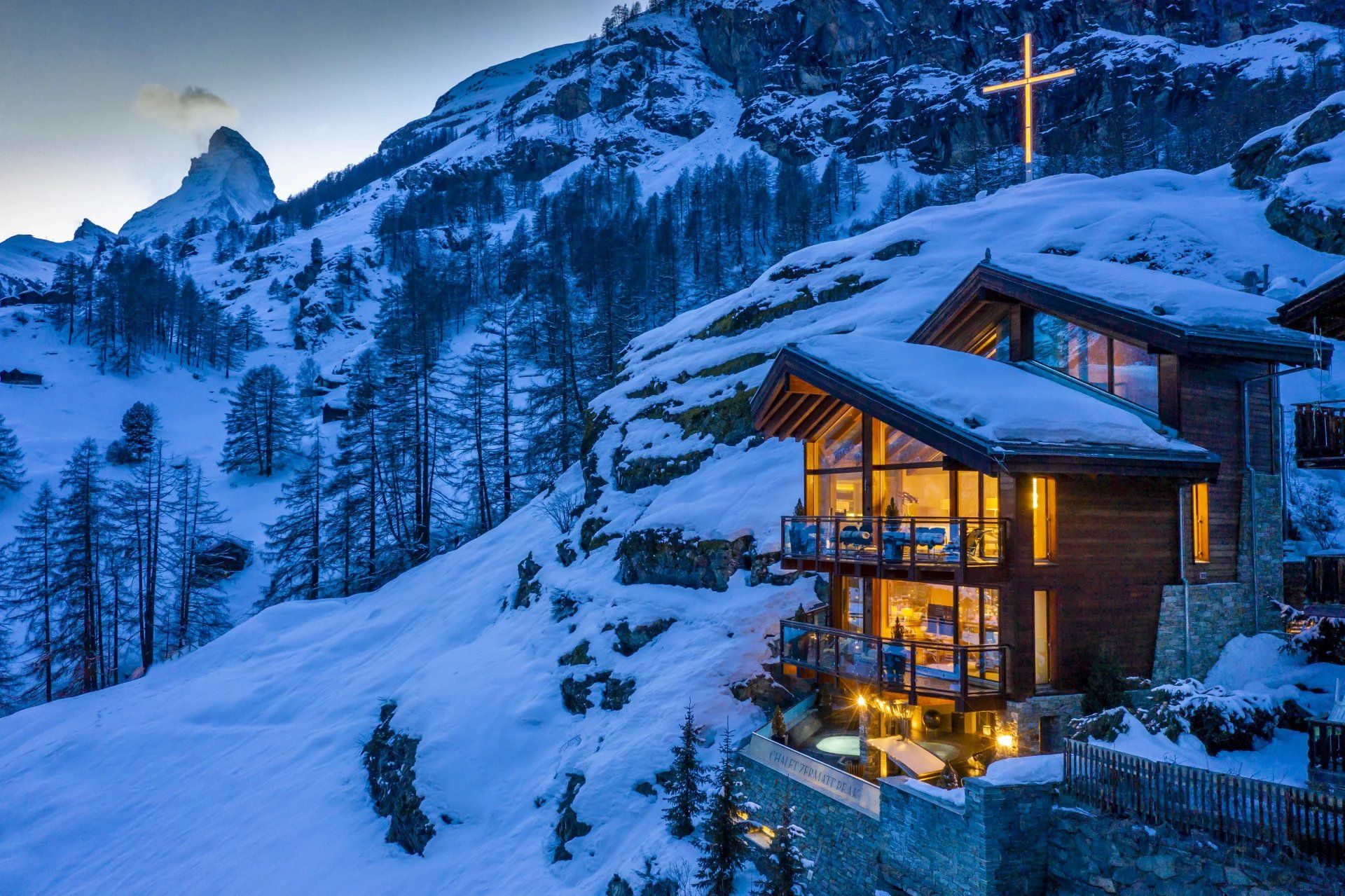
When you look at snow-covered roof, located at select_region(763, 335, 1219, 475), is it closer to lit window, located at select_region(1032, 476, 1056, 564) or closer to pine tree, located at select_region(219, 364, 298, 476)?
lit window, located at select_region(1032, 476, 1056, 564)

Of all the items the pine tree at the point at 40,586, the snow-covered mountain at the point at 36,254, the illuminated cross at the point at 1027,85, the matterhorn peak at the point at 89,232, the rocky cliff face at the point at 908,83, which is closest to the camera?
the illuminated cross at the point at 1027,85

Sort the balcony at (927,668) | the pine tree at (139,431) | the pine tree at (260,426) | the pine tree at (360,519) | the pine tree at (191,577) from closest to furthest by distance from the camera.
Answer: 1. the balcony at (927,668)
2. the pine tree at (360,519)
3. the pine tree at (191,577)
4. the pine tree at (260,426)
5. the pine tree at (139,431)

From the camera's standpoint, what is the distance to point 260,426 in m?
59.2

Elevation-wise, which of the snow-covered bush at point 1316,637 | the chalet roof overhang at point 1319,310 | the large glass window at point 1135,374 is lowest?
the snow-covered bush at point 1316,637

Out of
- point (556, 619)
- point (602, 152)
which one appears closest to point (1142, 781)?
point (556, 619)

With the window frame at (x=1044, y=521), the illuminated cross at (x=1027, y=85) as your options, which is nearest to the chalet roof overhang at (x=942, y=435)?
the window frame at (x=1044, y=521)

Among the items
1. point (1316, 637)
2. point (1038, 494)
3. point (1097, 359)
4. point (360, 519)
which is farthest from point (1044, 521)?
point (360, 519)

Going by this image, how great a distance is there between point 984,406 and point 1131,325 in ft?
12.9

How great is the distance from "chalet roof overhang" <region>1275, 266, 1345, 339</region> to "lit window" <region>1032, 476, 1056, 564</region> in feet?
15.4

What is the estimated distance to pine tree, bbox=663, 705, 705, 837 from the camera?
12.6 meters

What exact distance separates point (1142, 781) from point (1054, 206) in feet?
107

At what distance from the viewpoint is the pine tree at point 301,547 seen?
1599 inches

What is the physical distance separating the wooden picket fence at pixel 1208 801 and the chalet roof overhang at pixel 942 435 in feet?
13.9

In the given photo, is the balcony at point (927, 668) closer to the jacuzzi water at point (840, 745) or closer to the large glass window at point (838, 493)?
the jacuzzi water at point (840, 745)
